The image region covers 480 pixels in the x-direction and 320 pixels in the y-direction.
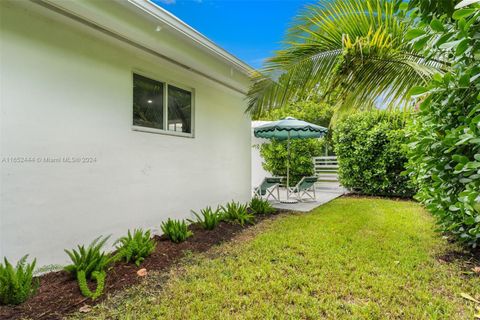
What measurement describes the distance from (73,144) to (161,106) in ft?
6.14

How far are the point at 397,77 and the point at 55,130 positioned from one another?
15.6 ft

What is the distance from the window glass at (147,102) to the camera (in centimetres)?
464

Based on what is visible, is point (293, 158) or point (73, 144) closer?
point (73, 144)

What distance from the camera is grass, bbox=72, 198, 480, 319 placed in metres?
2.61

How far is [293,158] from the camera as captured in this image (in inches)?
495

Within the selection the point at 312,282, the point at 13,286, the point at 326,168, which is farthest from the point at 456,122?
the point at 326,168

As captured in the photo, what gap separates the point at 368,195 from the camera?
10.2m

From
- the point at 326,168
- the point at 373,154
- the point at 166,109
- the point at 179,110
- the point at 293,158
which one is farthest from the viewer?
the point at 326,168

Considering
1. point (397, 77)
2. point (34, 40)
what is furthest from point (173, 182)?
point (397, 77)

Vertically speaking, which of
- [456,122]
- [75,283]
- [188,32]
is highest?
[188,32]

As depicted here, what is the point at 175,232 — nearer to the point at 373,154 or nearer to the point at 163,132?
the point at 163,132

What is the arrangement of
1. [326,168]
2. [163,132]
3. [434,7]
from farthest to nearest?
[326,168], [163,132], [434,7]

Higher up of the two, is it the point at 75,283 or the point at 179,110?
the point at 179,110

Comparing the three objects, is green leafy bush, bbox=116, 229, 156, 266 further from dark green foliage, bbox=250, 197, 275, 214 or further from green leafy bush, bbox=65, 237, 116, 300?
dark green foliage, bbox=250, 197, 275, 214
